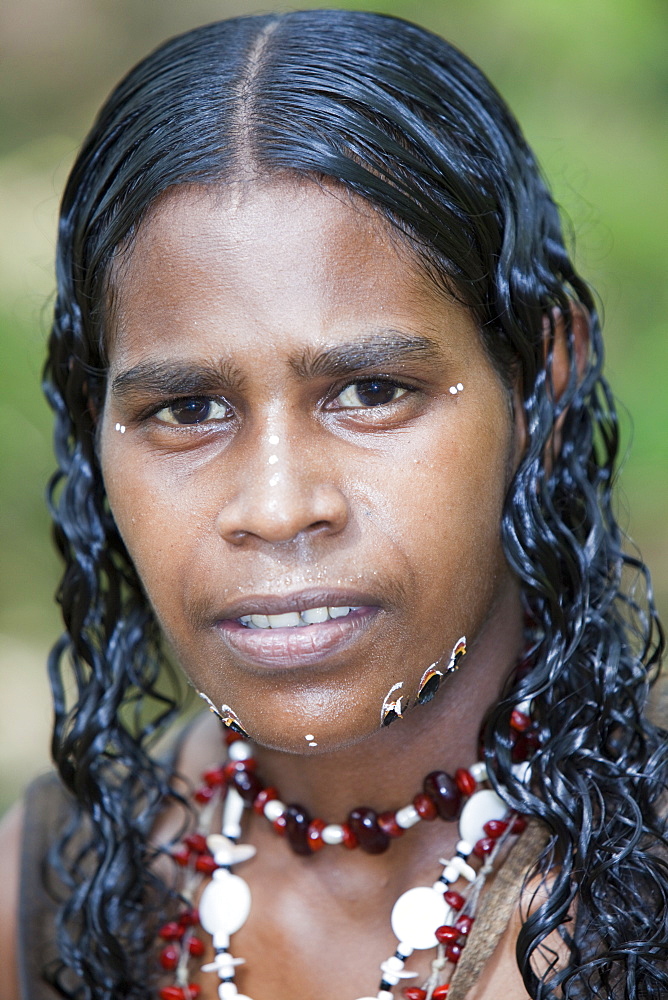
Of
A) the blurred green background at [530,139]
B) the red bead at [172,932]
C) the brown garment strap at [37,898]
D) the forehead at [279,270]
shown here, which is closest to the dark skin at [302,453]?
the forehead at [279,270]

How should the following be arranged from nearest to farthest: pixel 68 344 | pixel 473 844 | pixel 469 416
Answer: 1. pixel 469 416
2. pixel 473 844
3. pixel 68 344

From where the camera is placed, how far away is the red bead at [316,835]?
1865 mm

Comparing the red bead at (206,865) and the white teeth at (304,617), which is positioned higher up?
the white teeth at (304,617)

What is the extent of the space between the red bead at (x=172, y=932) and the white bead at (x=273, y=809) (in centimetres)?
25

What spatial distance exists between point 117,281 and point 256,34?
19.3 inches

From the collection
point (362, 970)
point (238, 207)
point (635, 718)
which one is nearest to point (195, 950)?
point (362, 970)

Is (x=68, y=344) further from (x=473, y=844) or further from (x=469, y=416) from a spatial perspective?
(x=473, y=844)

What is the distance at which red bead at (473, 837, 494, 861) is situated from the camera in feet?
5.69

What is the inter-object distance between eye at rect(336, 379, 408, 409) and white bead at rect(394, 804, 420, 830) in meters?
0.70

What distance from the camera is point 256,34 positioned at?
5.85 feet

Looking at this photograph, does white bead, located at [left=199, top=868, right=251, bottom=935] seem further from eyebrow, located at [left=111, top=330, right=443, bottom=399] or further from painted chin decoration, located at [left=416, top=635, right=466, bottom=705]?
eyebrow, located at [left=111, top=330, right=443, bottom=399]

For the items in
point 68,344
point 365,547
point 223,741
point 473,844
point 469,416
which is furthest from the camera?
point 223,741

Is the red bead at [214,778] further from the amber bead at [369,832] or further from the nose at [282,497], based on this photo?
the nose at [282,497]

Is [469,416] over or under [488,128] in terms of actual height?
under
